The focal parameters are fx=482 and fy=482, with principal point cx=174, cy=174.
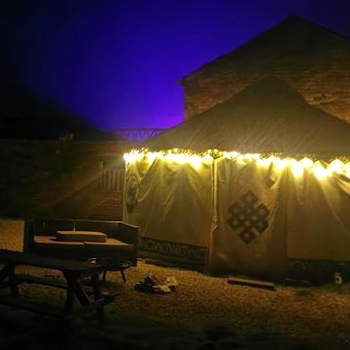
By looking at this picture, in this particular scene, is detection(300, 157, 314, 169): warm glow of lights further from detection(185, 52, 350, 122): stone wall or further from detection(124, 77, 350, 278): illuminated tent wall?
detection(185, 52, 350, 122): stone wall

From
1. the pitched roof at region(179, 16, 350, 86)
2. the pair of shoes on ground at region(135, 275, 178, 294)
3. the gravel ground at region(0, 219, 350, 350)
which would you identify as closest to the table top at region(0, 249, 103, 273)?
the gravel ground at region(0, 219, 350, 350)

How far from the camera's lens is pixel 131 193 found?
1077 centimetres

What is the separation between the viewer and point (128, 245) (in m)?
7.86

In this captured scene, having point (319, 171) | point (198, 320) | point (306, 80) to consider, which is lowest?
point (198, 320)

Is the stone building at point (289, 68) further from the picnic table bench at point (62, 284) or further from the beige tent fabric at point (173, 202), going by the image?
the picnic table bench at point (62, 284)

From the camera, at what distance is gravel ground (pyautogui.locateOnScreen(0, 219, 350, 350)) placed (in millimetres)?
4863

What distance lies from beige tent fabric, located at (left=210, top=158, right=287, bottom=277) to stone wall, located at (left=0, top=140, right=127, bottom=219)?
5910 mm

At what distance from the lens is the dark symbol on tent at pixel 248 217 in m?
8.74

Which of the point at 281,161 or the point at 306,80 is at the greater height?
the point at 306,80

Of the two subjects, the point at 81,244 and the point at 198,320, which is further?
the point at 81,244

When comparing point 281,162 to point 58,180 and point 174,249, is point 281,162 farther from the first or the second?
point 58,180

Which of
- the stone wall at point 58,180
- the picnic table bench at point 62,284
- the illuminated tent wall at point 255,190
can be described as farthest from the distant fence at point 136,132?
the picnic table bench at point 62,284

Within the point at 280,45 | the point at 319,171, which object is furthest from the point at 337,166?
the point at 280,45

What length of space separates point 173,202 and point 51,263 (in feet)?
15.0
